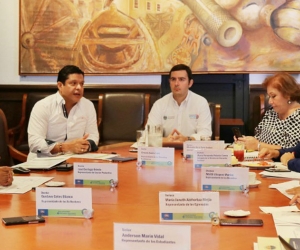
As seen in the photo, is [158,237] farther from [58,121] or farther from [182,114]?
[182,114]

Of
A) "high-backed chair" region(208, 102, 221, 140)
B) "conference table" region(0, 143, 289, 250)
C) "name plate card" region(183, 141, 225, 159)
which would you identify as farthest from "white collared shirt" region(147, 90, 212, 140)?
"conference table" region(0, 143, 289, 250)

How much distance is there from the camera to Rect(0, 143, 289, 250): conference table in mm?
1500

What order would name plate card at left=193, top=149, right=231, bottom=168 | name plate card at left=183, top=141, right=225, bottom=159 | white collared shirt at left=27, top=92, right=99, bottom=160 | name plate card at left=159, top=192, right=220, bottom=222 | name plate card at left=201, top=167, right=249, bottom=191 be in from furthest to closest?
white collared shirt at left=27, top=92, right=99, bottom=160 → name plate card at left=183, top=141, right=225, bottom=159 → name plate card at left=193, top=149, right=231, bottom=168 → name plate card at left=201, top=167, right=249, bottom=191 → name plate card at left=159, top=192, right=220, bottom=222

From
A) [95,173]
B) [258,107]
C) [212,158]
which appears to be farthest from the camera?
[258,107]

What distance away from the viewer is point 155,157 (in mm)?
3068

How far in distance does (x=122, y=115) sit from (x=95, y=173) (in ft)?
10.9

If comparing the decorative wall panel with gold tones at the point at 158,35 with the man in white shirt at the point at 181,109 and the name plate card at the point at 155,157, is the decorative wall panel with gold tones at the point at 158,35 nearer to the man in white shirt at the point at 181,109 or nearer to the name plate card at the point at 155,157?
the man in white shirt at the point at 181,109

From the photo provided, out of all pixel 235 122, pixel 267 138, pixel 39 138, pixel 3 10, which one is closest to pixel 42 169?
pixel 39 138

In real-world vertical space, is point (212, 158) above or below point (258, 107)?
below

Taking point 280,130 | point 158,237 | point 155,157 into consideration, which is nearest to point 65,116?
point 155,157

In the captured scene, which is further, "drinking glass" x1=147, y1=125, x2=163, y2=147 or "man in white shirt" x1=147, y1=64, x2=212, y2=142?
"man in white shirt" x1=147, y1=64, x2=212, y2=142

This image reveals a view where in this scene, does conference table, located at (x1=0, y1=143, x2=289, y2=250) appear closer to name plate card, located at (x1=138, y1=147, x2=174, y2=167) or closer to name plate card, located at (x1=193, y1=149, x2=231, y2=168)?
name plate card, located at (x1=193, y1=149, x2=231, y2=168)

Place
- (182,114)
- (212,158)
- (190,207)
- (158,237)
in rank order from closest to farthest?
(158,237)
(190,207)
(212,158)
(182,114)

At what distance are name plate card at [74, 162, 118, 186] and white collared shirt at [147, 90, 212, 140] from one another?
2484 millimetres
